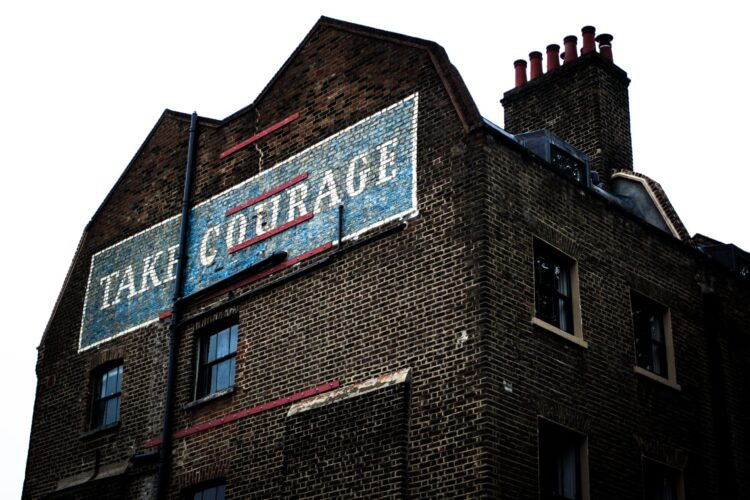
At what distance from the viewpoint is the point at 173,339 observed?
66.7 ft

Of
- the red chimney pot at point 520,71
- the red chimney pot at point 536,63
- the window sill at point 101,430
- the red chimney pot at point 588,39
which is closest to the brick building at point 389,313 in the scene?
the window sill at point 101,430

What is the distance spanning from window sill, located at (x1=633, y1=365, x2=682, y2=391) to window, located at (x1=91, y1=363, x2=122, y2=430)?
9780 millimetres

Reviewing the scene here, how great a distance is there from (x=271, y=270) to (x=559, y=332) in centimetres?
539

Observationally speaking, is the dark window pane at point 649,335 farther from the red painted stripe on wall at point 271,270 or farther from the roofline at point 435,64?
the red painted stripe on wall at point 271,270

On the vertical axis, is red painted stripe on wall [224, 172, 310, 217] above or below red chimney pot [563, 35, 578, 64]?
below

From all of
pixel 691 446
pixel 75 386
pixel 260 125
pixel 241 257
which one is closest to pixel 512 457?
pixel 691 446

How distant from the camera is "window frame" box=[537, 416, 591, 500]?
15.6 meters

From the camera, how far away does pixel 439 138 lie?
17.4m

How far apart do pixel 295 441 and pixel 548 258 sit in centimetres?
495

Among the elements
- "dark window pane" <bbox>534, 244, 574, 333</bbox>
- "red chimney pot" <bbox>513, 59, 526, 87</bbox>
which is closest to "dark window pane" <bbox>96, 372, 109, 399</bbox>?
"dark window pane" <bbox>534, 244, 574, 333</bbox>

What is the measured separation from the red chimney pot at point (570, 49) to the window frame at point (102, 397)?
11.6 m

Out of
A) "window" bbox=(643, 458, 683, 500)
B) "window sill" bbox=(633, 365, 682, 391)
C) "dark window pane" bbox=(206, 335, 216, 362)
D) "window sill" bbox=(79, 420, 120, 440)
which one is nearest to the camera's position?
"window" bbox=(643, 458, 683, 500)

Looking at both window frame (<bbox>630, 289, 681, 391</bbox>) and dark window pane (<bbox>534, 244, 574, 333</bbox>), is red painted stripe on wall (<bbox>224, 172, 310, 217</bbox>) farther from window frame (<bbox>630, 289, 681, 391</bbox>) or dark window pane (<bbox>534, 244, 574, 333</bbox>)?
window frame (<bbox>630, 289, 681, 391</bbox>)

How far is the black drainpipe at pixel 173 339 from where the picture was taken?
1928 cm
